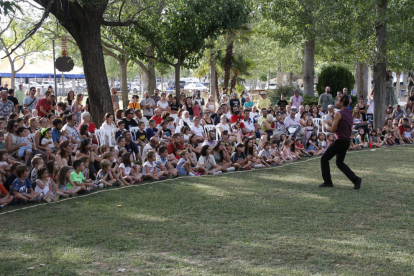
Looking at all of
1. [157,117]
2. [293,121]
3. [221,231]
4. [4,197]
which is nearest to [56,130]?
[4,197]

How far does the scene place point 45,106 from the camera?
1451 cm

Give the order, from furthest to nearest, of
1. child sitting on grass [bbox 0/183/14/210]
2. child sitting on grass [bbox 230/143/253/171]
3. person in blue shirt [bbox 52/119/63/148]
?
1. child sitting on grass [bbox 230/143/253/171]
2. person in blue shirt [bbox 52/119/63/148]
3. child sitting on grass [bbox 0/183/14/210]

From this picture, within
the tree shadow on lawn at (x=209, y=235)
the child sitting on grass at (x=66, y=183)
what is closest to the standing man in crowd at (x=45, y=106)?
the child sitting on grass at (x=66, y=183)

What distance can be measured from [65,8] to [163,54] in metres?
4.61

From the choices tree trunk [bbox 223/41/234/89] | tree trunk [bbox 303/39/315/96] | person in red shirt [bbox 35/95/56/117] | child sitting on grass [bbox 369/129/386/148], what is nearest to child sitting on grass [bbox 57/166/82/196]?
person in red shirt [bbox 35/95/56/117]

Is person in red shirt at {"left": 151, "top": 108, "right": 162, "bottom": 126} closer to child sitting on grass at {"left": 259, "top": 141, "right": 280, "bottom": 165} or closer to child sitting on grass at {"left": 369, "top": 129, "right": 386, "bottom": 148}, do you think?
child sitting on grass at {"left": 259, "top": 141, "right": 280, "bottom": 165}

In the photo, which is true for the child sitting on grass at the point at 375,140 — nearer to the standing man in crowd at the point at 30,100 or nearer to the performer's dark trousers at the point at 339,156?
the performer's dark trousers at the point at 339,156

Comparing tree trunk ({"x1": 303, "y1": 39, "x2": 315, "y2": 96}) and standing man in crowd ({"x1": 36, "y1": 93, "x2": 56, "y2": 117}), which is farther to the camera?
tree trunk ({"x1": 303, "y1": 39, "x2": 315, "y2": 96})

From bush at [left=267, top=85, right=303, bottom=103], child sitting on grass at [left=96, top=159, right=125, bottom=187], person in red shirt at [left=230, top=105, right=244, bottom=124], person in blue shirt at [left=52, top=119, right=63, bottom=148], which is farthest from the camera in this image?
bush at [left=267, top=85, right=303, bottom=103]

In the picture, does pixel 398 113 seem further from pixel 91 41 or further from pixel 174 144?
pixel 91 41

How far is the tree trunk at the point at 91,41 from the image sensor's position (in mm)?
13250

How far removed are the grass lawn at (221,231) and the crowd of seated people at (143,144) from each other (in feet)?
1.88

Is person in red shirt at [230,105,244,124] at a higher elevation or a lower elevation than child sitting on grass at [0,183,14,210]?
higher

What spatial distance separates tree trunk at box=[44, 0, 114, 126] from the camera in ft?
43.5
